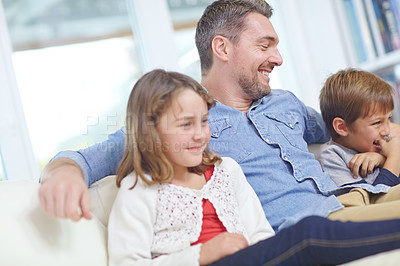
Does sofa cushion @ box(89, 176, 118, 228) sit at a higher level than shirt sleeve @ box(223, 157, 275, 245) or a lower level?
higher

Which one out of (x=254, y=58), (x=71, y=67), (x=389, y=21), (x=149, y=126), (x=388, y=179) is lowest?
(x=388, y=179)

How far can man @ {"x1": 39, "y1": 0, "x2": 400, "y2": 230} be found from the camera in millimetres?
1263

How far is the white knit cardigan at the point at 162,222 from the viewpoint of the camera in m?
1.06

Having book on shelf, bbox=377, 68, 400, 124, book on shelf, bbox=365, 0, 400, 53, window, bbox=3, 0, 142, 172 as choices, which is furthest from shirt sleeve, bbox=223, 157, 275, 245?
book on shelf, bbox=365, 0, 400, 53

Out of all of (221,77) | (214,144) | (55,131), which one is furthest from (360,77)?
(55,131)

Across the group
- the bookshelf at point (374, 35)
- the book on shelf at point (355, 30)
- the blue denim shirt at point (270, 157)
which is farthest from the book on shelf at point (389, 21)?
the blue denim shirt at point (270, 157)

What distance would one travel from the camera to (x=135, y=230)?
1.07 m

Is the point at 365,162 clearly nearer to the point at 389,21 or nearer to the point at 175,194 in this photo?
the point at 175,194

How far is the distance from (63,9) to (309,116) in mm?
1354

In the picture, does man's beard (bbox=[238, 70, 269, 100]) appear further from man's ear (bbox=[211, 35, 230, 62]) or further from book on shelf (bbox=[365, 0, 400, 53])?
book on shelf (bbox=[365, 0, 400, 53])

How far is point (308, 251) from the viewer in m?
0.91

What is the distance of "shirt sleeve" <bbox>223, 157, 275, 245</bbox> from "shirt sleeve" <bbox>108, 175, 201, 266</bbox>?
238 mm

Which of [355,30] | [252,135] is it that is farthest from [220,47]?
[355,30]

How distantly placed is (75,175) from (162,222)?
9.0 inches
